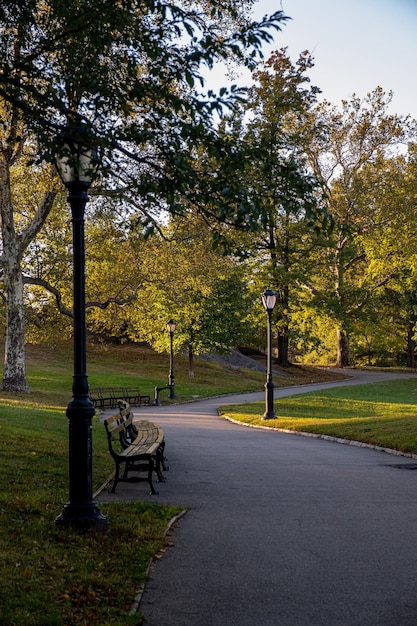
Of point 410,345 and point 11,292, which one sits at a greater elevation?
point 11,292

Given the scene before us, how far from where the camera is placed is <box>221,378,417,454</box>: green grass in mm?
16656

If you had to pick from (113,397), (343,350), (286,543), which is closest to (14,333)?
(113,397)

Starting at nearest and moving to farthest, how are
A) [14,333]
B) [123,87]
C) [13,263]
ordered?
[123,87] < [13,263] < [14,333]

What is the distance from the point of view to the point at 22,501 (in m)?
8.09

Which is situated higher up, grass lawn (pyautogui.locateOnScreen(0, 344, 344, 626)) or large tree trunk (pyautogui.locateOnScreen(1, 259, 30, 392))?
large tree trunk (pyautogui.locateOnScreen(1, 259, 30, 392))

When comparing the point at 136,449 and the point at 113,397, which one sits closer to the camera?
the point at 136,449

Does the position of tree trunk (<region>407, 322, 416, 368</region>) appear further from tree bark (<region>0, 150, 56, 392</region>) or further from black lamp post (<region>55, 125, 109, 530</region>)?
black lamp post (<region>55, 125, 109, 530</region>)

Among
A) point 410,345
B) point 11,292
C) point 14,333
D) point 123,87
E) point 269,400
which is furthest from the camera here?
point 410,345

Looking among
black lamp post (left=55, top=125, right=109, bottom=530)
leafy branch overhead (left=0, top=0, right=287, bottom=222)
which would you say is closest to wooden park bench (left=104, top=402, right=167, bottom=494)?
black lamp post (left=55, top=125, right=109, bottom=530)

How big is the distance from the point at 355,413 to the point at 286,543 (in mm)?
20426

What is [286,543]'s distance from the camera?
7.09 m

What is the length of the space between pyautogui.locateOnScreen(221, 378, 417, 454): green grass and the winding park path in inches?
102

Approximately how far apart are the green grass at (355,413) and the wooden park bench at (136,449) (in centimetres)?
531

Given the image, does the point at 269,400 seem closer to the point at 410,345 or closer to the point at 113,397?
the point at 113,397
